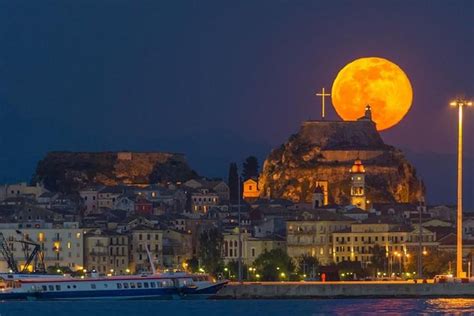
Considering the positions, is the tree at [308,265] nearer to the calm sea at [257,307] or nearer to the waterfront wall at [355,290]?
the calm sea at [257,307]

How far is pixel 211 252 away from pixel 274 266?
14131 millimetres

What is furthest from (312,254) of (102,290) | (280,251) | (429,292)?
(429,292)

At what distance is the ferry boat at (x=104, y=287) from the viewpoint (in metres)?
149

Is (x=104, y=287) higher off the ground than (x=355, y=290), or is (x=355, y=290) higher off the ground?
(x=104, y=287)

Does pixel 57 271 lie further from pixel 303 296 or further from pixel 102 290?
pixel 303 296

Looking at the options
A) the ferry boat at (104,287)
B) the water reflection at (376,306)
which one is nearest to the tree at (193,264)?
the ferry boat at (104,287)

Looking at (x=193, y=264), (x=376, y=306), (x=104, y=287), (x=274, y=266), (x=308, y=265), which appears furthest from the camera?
(x=193, y=264)

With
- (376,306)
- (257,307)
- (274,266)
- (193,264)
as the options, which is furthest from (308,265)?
(376,306)

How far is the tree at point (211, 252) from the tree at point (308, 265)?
18.0 feet

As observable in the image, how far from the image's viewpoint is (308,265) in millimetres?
188000

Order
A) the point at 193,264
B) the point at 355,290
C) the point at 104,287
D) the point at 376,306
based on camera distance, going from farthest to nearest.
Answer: the point at 193,264, the point at 104,287, the point at 355,290, the point at 376,306

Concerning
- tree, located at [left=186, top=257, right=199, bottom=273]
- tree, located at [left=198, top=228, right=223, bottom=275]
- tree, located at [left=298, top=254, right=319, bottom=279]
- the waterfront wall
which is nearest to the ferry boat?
the waterfront wall

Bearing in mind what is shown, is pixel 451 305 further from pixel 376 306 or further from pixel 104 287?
pixel 104 287

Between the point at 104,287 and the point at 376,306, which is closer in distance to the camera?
the point at 376,306
